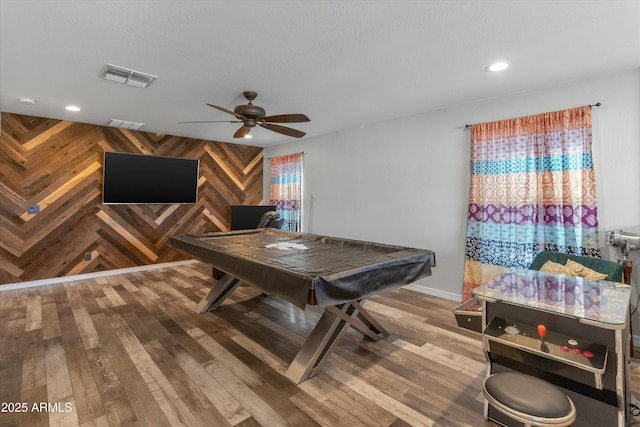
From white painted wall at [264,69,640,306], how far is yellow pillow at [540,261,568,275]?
29.7 inches

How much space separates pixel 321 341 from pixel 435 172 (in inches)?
108

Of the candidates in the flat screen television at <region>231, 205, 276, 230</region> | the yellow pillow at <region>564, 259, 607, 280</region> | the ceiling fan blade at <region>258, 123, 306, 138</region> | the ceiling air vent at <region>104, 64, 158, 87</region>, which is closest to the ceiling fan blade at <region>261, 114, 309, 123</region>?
the ceiling fan blade at <region>258, 123, 306, 138</region>

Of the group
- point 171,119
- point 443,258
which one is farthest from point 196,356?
point 171,119

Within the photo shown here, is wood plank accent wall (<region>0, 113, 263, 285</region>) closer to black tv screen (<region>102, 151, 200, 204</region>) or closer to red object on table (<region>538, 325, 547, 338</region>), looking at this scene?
black tv screen (<region>102, 151, 200, 204</region>)

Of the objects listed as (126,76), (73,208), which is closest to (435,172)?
(126,76)

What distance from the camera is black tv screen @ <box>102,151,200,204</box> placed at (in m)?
4.75

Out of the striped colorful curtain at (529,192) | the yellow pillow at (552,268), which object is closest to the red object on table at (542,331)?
the yellow pillow at (552,268)

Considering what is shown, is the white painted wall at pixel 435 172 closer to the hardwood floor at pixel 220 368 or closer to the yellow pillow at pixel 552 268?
the yellow pillow at pixel 552 268

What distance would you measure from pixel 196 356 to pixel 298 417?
3.58ft

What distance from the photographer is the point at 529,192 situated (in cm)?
311

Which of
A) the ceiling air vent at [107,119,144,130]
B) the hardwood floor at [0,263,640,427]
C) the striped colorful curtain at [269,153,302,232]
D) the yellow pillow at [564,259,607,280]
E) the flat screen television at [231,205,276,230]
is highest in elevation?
the ceiling air vent at [107,119,144,130]

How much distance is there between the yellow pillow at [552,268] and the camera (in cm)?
241

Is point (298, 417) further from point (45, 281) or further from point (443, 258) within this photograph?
point (45, 281)

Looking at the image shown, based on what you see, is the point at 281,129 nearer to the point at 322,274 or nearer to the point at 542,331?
the point at 322,274
